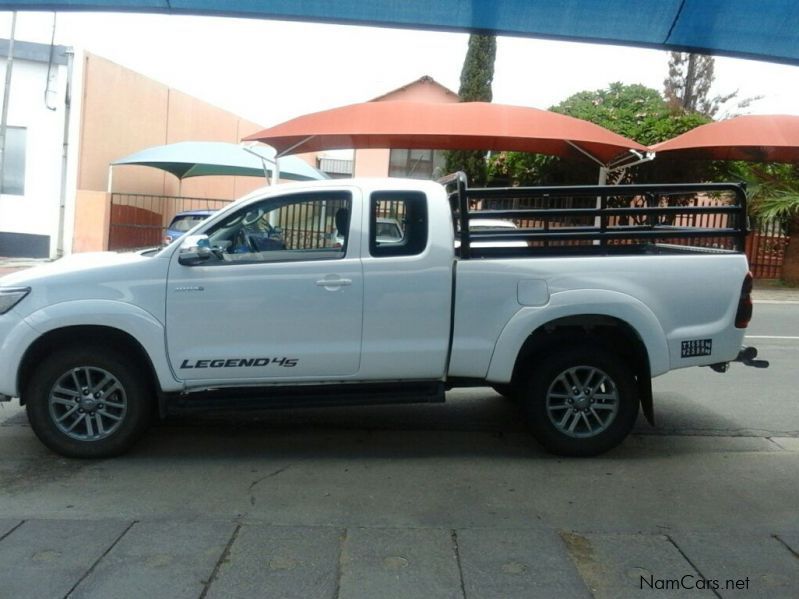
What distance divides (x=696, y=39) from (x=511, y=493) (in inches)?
141

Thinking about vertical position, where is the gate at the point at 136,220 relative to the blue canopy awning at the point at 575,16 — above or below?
below

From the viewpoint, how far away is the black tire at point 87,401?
18.4 feet

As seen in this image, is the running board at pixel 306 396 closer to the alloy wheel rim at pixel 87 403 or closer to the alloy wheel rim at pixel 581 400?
the alloy wheel rim at pixel 87 403

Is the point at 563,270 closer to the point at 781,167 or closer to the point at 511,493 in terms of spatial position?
the point at 511,493

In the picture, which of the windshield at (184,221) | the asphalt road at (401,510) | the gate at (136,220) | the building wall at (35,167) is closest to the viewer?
the asphalt road at (401,510)

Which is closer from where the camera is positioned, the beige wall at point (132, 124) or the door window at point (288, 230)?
the door window at point (288, 230)

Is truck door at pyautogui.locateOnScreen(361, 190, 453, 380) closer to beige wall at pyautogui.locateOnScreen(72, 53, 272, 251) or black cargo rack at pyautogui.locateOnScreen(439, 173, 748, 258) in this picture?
black cargo rack at pyautogui.locateOnScreen(439, 173, 748, 258)

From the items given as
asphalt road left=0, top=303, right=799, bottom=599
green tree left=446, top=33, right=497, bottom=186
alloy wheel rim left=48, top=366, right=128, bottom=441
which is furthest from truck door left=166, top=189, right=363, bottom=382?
green tree left=446, top=33, right=497, bottom=186

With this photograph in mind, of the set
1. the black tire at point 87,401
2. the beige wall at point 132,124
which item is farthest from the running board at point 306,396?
the beige wall at point 132,124

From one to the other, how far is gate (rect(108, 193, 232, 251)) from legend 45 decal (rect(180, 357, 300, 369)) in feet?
53.5

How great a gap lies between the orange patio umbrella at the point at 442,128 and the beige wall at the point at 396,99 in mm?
11091

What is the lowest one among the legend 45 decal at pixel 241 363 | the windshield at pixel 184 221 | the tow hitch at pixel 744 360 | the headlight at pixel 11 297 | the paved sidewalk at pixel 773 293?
the legend 45 decal at pixel 241 363

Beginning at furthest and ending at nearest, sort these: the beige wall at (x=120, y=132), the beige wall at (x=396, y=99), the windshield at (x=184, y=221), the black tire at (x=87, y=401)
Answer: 1. the beige wall at (x=396, y=99)
2. the beige wall at (x=120, y=132)
3. the windshield at (x=184, y=221)
4. the black tire at (x=87, y=401)

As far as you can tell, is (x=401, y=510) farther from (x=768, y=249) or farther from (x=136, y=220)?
(x=136, y=220)
